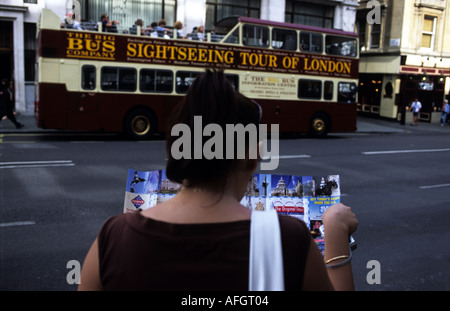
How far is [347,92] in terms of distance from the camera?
68.7ft

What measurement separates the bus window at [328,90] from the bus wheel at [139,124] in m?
7.73

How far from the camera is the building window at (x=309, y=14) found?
94.3 ft

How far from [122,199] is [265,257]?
7171mm

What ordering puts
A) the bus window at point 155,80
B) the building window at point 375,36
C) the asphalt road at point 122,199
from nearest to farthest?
1. the asphalt road at point 122,199
2. the bus window at point 155,80
3. the building window at point 375,36

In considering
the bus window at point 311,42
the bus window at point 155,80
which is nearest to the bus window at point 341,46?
the bus window at point 311,42

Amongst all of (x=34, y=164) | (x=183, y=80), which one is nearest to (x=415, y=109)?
(x=183, y=80)

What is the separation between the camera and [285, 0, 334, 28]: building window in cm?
2873

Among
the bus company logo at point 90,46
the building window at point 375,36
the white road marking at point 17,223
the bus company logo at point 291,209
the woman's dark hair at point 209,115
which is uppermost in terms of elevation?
the building window at point 375,36

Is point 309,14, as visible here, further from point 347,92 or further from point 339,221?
point 339,221

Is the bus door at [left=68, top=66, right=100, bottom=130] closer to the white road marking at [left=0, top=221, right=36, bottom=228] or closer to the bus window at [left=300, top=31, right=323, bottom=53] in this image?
the bus window at [left=300, top=31, right=323, bottom=53]

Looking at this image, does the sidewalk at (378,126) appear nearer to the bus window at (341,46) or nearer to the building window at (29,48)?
the building window at (29,48)

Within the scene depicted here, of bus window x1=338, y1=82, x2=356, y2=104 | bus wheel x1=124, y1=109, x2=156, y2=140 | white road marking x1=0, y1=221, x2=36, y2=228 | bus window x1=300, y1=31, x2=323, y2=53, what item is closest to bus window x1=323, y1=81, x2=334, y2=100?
bus window x1=338, y1=82, x2=356, y2=104
